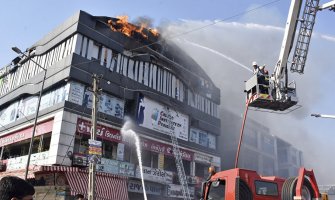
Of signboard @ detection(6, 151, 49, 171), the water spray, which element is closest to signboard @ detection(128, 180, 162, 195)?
the water spray

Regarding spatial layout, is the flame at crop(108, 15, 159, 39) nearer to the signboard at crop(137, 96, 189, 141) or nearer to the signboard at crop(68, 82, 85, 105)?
the signboard at crop(137, 96, 189, 141)

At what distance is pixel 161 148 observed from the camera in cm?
3516

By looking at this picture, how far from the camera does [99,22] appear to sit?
32.4 metres

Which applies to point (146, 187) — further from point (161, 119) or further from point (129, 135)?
point (161, 119)

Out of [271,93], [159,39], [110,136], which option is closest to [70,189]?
[110,136]

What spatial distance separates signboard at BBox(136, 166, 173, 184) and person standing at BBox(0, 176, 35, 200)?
28866 millimetres

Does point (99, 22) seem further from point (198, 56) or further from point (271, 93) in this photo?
point (271, 93)

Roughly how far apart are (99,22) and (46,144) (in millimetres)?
12684

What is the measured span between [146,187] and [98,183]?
26.0 ft

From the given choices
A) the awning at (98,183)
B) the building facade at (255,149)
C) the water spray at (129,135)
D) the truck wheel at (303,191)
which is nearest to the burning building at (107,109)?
the awning at (98,183)

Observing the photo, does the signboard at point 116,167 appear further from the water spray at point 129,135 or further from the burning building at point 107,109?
the water spray at point 129,135

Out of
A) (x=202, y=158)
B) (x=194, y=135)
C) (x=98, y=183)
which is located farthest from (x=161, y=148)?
(x=98, y=183)

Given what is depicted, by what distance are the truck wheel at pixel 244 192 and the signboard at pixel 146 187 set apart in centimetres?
2369

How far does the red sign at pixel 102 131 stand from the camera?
28639 millimetres
